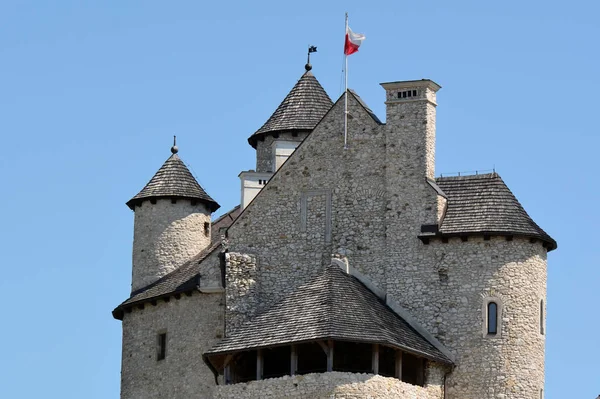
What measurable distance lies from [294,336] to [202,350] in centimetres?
807

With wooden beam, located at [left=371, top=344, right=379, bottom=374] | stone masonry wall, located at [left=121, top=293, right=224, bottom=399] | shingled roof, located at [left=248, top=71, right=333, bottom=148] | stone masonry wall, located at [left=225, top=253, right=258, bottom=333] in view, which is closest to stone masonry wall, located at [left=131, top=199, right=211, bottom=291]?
stone masonry wall, located at [left=121, top=293, right=224, bottom=399]

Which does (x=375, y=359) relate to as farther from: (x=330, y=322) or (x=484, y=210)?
(x=484, y=210)

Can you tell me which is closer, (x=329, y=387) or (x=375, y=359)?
(x=329, y=387)

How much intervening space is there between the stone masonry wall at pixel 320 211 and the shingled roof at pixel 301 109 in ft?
27.7

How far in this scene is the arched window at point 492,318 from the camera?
70.4 meters

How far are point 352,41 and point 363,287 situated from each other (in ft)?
31.6

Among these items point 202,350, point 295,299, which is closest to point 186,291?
point 202,350

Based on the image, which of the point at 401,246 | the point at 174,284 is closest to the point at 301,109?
the point at 174,284

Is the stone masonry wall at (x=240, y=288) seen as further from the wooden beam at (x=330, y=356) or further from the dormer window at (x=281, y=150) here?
the dormer window at (x=281, y=150)

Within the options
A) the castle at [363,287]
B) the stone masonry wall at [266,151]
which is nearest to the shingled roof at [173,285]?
the castle at [363,287]

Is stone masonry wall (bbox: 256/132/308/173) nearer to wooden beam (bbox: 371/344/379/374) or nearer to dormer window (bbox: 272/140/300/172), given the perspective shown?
dormer window (bbox: 272/140/300/172)

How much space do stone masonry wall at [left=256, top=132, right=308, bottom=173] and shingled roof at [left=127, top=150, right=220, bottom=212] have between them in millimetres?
4078

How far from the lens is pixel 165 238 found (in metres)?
79.1

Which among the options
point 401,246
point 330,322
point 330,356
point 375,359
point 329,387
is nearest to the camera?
point 329,387
